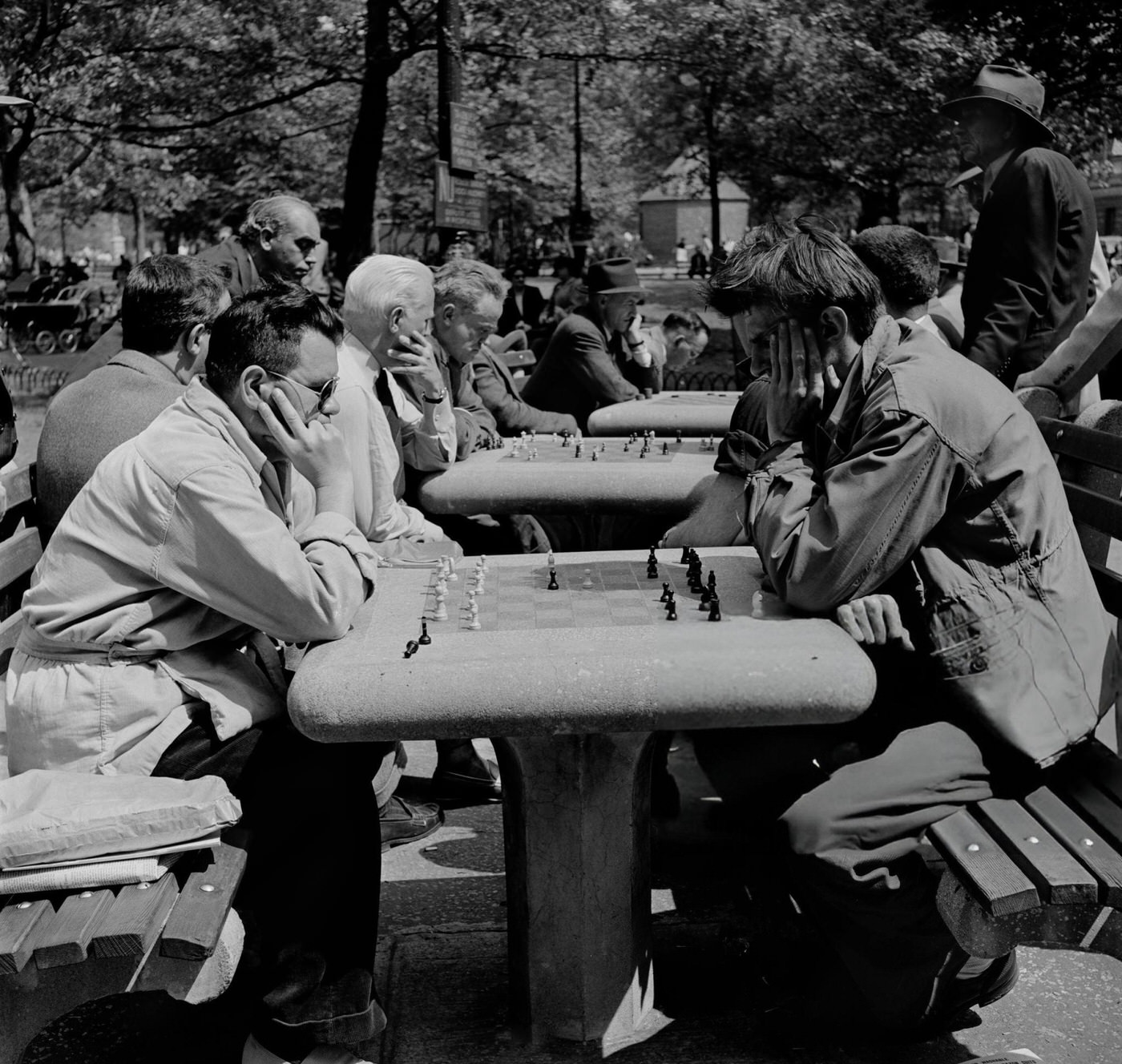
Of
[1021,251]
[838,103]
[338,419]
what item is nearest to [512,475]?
[338,419]

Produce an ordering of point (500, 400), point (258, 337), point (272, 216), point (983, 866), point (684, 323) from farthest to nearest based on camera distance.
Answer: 1. point (684, 323)
2. point (500, 400)
3. point (272, 216)
4. point (258, 337)
5. point (983, 866)

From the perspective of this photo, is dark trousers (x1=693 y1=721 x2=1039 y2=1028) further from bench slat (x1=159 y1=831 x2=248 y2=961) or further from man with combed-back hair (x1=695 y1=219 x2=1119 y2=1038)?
bench slat (x1=159 y1=831 x2=248 y2=961)

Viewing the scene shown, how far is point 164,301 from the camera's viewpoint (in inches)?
160

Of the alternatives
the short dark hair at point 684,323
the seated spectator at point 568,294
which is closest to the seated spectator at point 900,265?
the short dark hair at point 684,323

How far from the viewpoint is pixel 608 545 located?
18.7ft

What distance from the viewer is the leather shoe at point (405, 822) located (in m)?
4.38

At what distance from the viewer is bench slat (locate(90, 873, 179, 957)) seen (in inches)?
93.4

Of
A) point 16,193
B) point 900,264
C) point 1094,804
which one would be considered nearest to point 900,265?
point 900,264

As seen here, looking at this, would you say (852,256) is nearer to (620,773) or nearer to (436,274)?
(620,773)

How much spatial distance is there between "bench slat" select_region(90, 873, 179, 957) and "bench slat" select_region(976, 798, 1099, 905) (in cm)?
154

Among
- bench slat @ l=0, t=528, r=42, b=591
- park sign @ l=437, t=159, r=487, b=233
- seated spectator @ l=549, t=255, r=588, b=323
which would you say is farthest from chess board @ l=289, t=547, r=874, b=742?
seated spectator @ l=549, t=255, r=588, b=323

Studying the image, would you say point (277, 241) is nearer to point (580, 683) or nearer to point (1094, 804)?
point (580, 683)

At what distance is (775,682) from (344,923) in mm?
1063

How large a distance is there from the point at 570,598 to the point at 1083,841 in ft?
3.83
